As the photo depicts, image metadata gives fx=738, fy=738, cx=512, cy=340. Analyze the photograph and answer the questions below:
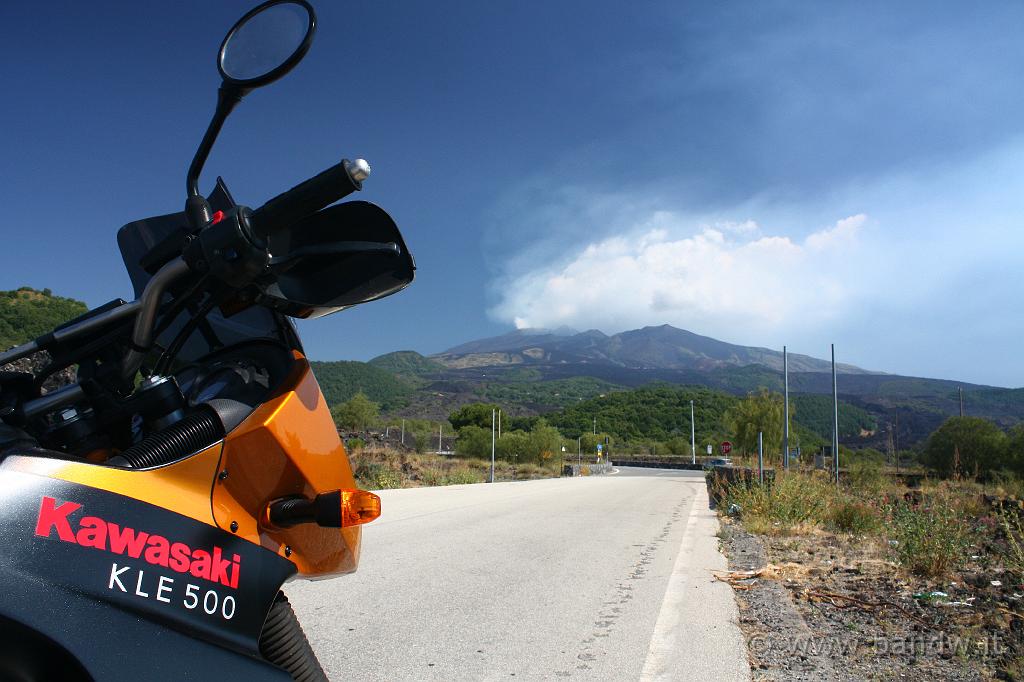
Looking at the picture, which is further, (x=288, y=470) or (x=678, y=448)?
(x=678, y=448)

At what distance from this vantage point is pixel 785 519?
12.1 meters

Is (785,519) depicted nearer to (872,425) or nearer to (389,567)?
(389,567)

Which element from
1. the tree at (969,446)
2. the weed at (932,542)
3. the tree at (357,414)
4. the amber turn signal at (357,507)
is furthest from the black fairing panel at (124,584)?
the tree at (357,414)

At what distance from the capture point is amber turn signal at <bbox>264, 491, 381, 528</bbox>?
6.24 feet

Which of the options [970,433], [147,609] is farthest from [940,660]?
[970,433]

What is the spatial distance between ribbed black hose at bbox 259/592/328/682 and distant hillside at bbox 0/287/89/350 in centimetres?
605

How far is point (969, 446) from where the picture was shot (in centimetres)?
3341

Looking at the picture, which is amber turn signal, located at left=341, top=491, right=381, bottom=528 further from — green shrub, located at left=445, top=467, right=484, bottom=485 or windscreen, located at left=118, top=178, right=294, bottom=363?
green shrub, located at left=445, top=467, right=484, bottom=485

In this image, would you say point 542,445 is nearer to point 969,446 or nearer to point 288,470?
point 969,446

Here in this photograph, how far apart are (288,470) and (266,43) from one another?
131 cm

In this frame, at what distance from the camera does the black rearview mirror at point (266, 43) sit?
2133mm

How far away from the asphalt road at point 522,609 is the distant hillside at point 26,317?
4.06m

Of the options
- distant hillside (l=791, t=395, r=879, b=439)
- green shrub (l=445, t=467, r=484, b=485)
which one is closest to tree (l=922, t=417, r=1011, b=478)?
green shrub (l=445, t=467, r=484, b=485)

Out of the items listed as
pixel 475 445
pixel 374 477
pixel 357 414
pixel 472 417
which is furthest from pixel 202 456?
pixel 472 417
